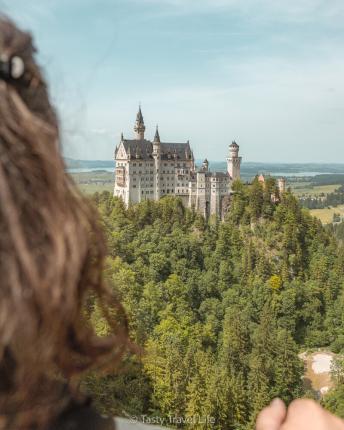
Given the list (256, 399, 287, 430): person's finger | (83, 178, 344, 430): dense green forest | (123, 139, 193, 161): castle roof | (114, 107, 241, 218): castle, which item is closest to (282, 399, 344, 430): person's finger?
(256, 399, 287, 430): person's finger

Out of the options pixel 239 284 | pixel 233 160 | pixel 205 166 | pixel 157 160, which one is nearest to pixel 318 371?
pixel 239 284

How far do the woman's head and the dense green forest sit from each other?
23386mm

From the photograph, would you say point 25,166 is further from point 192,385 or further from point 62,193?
point 192,385

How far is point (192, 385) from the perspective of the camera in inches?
797

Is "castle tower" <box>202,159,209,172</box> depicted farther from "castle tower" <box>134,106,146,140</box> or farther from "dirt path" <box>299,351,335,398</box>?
"dirt path" <box>299,351,335,398</box>

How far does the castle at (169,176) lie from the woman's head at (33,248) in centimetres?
4911

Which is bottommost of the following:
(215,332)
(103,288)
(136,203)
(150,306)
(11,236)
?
(215,332)

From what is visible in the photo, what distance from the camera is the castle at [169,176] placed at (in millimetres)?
50688

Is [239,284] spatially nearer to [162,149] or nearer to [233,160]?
[233,160]

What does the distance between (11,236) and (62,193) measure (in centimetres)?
14

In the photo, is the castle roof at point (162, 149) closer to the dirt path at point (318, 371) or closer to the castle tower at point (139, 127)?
the castle tower at point (139, 127)

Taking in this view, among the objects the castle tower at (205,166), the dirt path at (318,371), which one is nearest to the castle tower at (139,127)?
the castle tower at (205,166)

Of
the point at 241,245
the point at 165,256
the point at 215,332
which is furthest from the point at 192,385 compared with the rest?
the point at 241,245

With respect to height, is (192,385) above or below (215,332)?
above
